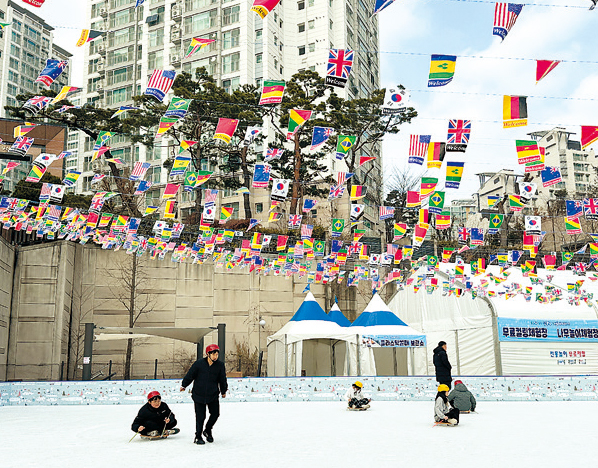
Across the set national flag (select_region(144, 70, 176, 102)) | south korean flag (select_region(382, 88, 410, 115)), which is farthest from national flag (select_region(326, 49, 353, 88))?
national flag (select_region(144, 70, 176, 102))

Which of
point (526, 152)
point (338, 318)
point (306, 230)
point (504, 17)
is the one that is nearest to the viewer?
point (504, 17)

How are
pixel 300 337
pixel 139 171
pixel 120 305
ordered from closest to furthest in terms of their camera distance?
pixel 139 171, pixel 300 337, pixel 120 305

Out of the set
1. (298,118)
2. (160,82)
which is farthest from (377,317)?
(160,82)

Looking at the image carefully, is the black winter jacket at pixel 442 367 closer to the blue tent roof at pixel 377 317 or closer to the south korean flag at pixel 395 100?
the south korean flag at pixel 395 100

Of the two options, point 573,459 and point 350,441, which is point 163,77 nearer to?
point 350,441

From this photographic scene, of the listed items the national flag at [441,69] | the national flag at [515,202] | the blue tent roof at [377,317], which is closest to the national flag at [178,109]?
the national flag at [441,69]

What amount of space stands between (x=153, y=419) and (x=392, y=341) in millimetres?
12668

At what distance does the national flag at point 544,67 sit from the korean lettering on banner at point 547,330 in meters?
11.2

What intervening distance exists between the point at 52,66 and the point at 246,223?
69.8 feet

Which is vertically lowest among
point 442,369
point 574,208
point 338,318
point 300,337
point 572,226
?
point 442,369

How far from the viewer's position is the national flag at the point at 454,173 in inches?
642

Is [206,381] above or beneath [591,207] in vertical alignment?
beneath

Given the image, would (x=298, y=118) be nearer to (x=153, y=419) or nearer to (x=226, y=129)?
(x=226, y=129)

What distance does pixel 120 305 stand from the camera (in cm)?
2642
